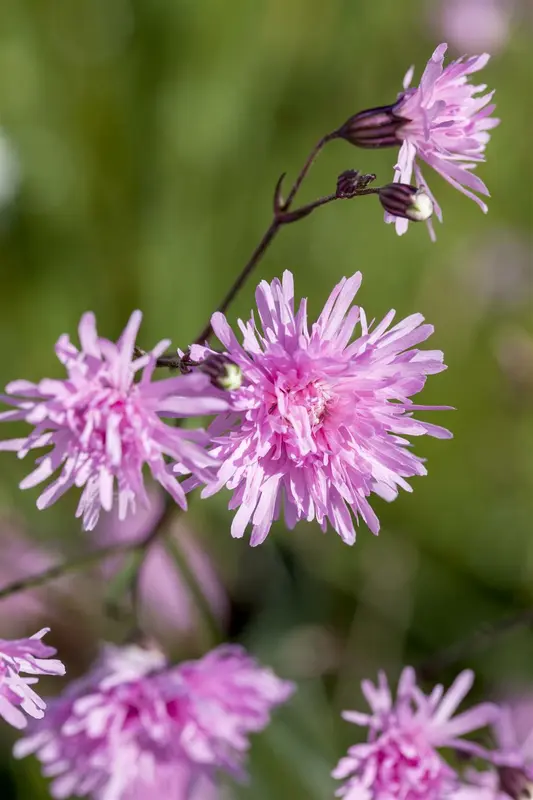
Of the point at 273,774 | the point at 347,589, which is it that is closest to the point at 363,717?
the point at 273,774

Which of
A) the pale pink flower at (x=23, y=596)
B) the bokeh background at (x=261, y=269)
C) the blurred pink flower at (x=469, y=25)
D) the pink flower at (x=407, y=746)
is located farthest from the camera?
the blurred pink flower at (x=469, y=25)

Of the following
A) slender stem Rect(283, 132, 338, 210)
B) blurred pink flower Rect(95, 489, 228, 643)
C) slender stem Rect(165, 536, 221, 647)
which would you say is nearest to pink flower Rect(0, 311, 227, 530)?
slender stem Rect(283, 132, 338, 210)

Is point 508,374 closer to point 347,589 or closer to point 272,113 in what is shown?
point 347,589

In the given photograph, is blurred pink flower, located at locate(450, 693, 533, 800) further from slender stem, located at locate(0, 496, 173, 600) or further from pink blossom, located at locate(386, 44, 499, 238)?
pink blossom, located at locate(386, 44, 499, 238)

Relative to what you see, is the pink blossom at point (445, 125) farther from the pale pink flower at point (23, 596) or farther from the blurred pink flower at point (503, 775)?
the pale pink flower at point (23, 596)

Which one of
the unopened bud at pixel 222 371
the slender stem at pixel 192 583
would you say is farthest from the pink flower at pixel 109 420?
the slender stem at pixel 192 583
